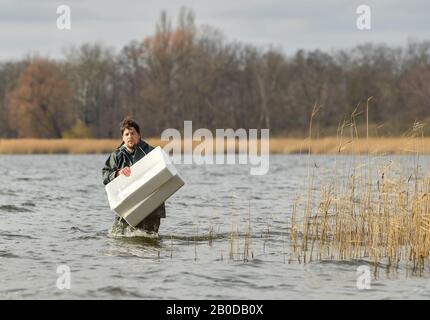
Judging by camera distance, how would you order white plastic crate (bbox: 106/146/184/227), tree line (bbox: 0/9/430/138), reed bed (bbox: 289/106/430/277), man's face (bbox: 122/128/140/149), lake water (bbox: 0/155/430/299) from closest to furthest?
lake water (bbox: 0/155/430/299) → reed bed (bbox: 289/106/430/277) → white plastic crate (bbox: 106/146/184/227) → man's face (bbox: 122/128/140/149) → tree line (bbox: 0/9/430/138)

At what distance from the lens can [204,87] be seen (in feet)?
184

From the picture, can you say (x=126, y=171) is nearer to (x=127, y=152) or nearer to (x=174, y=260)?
(x=127, y=152)

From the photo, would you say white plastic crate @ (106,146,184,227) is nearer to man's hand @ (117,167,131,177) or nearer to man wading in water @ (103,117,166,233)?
man's hand @ (117,167,131,177)

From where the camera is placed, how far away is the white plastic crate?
9602 mm

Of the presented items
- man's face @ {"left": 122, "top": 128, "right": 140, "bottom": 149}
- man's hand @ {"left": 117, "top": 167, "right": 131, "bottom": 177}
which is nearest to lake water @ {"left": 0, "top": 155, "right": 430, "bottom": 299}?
man's hand @ {"left": 117, "top": 167, "right": 131, "bottom": 177}

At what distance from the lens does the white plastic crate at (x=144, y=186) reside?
9602 millimetres

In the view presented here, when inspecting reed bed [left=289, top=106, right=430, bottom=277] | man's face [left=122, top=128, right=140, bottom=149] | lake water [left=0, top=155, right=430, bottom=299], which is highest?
man's face [left=122, top=128, right=140, bottom=149]

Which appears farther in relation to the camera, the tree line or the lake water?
the tree line

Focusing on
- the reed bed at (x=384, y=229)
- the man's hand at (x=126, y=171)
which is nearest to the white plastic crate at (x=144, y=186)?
the man's hand at (x=126, y=171)

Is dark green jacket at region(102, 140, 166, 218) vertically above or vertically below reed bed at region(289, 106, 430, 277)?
above

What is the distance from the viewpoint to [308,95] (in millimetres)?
57250

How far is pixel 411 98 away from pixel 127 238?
45768mm

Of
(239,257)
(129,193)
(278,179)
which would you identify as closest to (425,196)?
(239,257)

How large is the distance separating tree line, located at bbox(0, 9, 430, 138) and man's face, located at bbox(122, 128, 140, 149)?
41.4m
